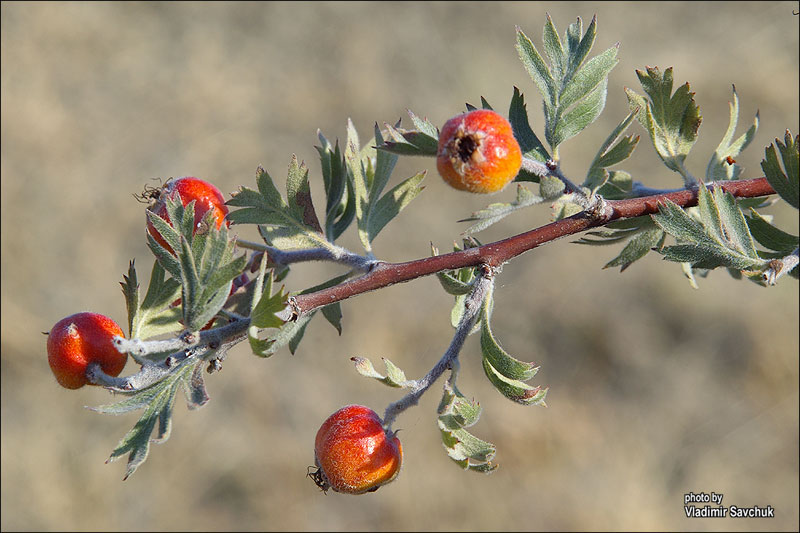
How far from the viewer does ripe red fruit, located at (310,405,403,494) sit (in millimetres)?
1592

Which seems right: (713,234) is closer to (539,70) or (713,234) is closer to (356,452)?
(539,70)

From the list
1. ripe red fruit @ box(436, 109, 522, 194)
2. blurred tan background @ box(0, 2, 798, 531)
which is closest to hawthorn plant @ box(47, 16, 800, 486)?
ripe red fruit @ box(436, 109, 522, 194)

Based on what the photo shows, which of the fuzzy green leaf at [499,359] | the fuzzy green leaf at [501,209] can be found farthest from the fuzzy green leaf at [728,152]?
the fuzzy green leaf at [499,359]

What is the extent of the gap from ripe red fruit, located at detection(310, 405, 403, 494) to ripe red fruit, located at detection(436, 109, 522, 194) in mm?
683

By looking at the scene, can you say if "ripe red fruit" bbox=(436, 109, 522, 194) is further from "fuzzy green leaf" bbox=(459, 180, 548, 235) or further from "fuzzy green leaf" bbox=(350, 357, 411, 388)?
"fuzzy green leaf" bbox=(350, 357, 411, 388)

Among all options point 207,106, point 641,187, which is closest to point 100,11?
point 207,106

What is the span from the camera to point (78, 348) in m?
1.52

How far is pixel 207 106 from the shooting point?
848cm

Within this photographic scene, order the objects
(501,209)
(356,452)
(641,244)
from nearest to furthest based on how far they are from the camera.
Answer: (501,209), (356,452), (641,244)

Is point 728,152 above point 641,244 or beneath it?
above

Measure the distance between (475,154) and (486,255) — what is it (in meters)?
0.37

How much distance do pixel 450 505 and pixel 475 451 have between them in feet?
16.4

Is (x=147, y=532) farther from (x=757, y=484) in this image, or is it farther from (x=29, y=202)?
(x=757, y=484)

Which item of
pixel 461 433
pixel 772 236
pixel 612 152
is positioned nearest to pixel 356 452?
pixel 461 433
